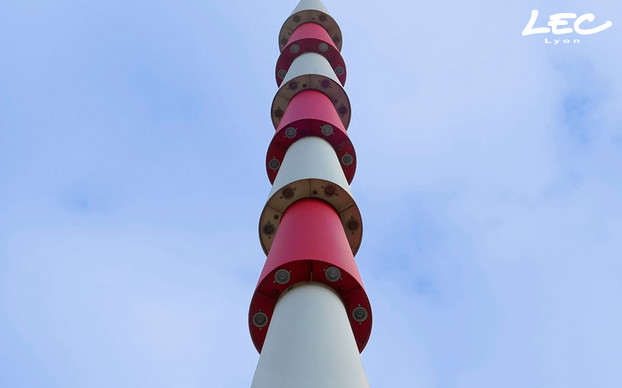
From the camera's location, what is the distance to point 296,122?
481 inches

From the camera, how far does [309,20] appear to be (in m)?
19.8

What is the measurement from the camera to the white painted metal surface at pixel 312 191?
10.0 metres

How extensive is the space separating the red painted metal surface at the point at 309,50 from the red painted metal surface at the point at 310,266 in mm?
9070

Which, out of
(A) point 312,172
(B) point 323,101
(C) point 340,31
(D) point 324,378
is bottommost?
(D) point 324,378

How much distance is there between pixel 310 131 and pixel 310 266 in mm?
4646

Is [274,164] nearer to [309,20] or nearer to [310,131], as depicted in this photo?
[310,131]

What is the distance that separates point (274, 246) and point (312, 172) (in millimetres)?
1794

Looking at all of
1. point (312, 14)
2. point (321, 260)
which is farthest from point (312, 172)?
point (312, 14)

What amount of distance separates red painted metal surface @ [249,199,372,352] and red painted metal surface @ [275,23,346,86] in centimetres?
907

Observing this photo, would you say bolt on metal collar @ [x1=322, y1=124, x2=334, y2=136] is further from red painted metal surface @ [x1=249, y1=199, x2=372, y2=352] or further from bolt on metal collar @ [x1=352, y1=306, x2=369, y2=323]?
bolt on metal collar @ [x1=352, y1=306, x2=369, y2=323]

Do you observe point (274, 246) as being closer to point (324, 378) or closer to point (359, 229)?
point (359, 229)

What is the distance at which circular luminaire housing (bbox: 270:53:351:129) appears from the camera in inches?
571

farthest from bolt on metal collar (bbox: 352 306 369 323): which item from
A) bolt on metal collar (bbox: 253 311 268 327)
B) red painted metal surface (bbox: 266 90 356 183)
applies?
red painted metal surface (bbox: 266 90 356 183)

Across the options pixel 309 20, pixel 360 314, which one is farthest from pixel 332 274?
pixel 309 20
